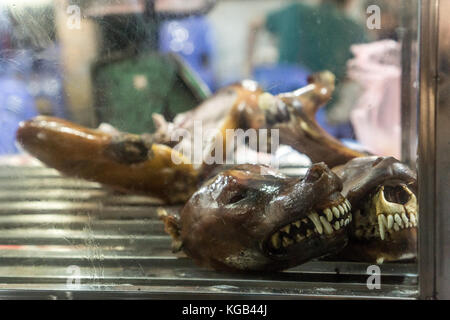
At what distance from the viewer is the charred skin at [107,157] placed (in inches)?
75.6

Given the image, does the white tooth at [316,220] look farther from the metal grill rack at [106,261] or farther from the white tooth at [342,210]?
the metal grill rack at [106,261]

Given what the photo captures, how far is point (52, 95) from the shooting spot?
1.82m

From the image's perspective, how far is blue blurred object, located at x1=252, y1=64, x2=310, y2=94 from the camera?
67.4 inches

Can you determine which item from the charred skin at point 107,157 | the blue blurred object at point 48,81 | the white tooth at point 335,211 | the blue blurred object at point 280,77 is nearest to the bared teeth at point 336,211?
the white tooth at point 335,211

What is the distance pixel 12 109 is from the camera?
1.86 meters

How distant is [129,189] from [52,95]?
0.40 m

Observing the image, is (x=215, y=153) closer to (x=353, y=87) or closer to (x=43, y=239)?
(x=353, y=87)

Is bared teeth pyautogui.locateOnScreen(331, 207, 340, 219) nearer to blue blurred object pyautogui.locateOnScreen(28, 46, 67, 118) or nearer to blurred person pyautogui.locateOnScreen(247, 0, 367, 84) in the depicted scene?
blurred person pyautogui.locateOnScreen(247, 0, 367, 84)

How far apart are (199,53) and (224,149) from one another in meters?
0.31

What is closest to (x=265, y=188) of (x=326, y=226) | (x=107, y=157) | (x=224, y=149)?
(x=326, y=226)

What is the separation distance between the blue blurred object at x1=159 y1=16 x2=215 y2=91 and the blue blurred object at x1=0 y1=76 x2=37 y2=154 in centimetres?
46

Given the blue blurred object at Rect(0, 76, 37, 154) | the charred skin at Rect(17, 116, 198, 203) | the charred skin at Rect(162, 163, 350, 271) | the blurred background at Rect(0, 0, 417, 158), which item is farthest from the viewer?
the charred skin at Rect(17, 116, 198, 203)

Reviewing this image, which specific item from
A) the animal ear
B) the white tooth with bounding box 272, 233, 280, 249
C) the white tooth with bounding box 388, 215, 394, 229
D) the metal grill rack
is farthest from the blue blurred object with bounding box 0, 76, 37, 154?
the white tooth with bounding box 388, 215, 394, 229
